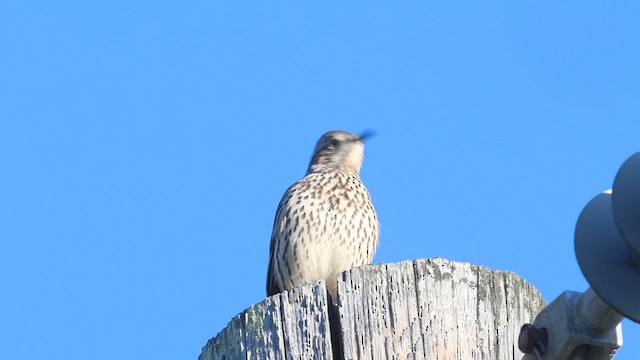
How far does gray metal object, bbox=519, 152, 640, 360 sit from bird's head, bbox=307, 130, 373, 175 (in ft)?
17.3

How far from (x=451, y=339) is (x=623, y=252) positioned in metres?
1.22

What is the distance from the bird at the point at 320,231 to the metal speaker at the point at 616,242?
4013mm

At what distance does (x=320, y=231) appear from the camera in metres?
7.55

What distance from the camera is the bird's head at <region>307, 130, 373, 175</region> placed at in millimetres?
8891

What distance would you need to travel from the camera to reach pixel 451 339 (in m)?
4.21

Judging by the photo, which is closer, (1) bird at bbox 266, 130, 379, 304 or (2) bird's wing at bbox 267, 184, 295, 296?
(1) bird at bbox 266, 130, 379, 304

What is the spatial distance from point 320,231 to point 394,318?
11.0 ft

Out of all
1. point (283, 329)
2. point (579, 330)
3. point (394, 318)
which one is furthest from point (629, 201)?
point (283, 329)

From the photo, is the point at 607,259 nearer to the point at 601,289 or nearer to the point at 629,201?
the point at 601,289

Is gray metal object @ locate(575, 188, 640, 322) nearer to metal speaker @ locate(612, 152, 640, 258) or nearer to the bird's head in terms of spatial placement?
metal speaker @ locate(612, 152, 640, 258)

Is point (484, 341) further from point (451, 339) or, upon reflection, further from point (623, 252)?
point (623, 252)

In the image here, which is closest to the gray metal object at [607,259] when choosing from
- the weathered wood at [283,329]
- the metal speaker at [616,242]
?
the metal speaker at [616,242]

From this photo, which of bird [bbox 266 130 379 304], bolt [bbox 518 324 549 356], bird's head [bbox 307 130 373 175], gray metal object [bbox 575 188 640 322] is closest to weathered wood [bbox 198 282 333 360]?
bolt [bbox 518 324 549 356]

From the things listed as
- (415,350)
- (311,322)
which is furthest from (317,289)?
(415,350)
